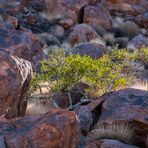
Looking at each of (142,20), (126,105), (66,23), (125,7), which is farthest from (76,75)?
(125,7)

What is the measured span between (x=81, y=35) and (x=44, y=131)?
16530 millimetres

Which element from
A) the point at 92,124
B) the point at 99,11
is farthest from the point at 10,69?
the point at 99,11

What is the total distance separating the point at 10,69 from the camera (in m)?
5.91

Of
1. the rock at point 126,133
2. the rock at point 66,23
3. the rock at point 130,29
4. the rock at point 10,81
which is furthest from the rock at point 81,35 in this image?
the rock at point 10,81

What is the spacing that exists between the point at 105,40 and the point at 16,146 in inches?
726

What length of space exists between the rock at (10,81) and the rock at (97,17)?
1826cm

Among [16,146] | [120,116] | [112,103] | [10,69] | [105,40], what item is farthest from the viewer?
[105,40]

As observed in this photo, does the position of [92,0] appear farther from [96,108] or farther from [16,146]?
[16,146]

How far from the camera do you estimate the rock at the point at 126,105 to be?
6773 millimetres

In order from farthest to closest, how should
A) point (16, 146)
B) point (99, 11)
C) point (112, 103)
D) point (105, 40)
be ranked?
point (99, 11) → point (105, 40) → point (112, 103) → point (16, 146)

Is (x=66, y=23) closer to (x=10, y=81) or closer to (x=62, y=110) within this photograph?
(x=10, y=81)

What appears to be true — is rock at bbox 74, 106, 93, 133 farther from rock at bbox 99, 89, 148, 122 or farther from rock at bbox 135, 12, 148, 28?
rock at bbox 135, 12, 148, 28

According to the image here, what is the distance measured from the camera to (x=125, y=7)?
2728 centimetres

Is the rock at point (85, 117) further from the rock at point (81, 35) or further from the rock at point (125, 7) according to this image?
the rock at point (125, 7)
